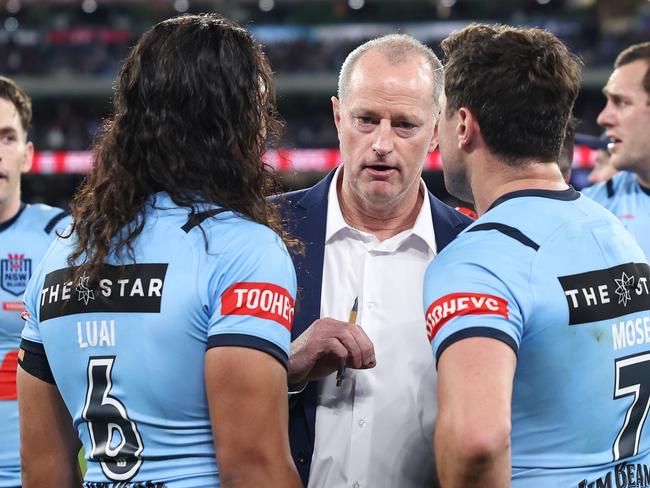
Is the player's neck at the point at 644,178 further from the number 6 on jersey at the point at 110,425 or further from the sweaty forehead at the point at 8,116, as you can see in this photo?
the number 6 on jersey at the point at 110,425

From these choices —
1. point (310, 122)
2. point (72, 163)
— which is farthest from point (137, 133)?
point (310, 122)

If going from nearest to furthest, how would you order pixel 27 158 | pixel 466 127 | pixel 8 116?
pixel 466 127
pixel 8 116
pixel 27 158

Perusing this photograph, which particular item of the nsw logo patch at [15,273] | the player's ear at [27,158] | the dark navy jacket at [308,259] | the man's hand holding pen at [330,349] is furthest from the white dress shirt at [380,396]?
the player's ear at [27,158]

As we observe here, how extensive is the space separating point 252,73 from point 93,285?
56 centimetres

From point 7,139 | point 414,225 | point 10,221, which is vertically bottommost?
point 414,225

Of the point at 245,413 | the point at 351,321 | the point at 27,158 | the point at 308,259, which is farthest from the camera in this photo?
the point at 27,158

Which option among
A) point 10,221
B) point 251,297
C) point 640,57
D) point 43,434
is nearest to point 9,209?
point 10,221

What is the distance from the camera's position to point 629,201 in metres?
4.22

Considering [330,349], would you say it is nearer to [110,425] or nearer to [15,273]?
[110,425]

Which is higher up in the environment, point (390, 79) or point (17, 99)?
point (17, 99)

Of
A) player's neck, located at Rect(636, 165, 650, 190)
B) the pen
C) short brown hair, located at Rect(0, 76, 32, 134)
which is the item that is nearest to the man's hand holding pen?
the pen

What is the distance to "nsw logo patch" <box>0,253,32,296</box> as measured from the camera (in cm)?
346

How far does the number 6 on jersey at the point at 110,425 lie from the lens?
1.67 metres

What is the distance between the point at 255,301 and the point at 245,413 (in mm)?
217
